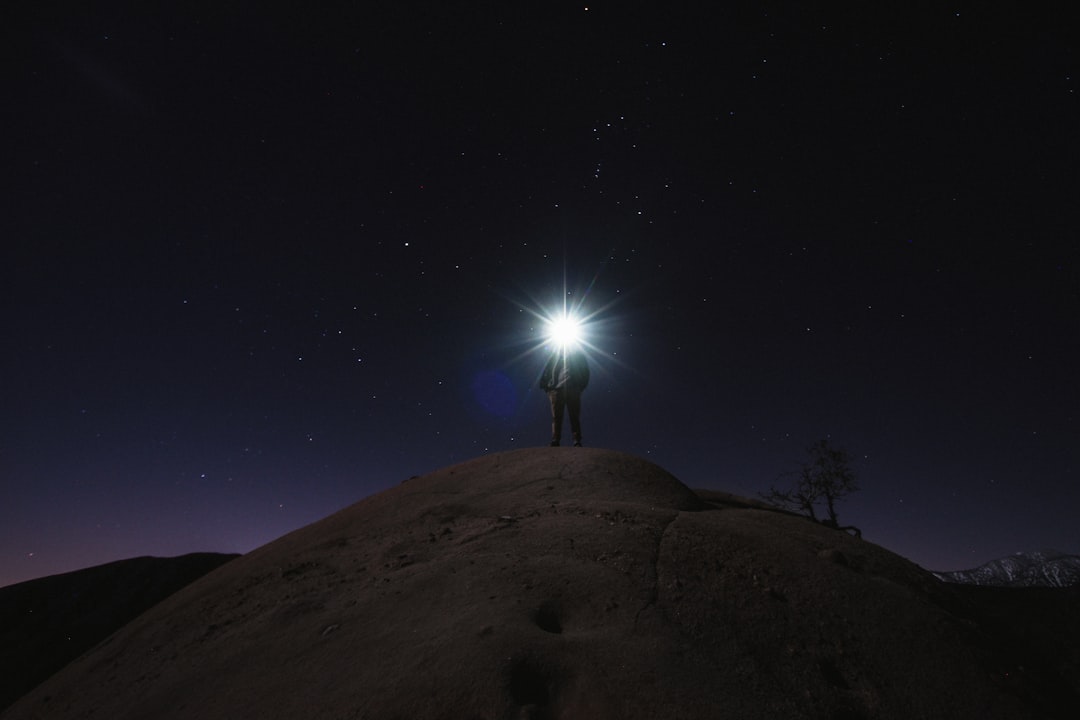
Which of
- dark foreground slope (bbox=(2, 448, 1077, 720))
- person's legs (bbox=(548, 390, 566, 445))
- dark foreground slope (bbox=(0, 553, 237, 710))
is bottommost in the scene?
dark foreground slope (bbox=(0, 553, 237, 710))

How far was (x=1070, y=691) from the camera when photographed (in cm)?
492

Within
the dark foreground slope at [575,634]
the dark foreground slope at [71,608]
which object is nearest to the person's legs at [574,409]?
the dark foreground slope at [575,634]

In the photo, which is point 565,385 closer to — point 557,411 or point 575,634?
point 557,411

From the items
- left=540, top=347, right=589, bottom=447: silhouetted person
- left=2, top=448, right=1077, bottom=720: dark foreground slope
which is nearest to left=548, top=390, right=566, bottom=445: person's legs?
left=540, top=347, right=589, bottom=447: silhouetted person

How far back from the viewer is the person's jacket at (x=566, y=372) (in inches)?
534

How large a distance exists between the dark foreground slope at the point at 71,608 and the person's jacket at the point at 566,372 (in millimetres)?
34427

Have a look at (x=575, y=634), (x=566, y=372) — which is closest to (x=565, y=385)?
(x=566, y=372)

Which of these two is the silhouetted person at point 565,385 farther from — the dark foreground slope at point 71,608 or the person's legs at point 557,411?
the dark foreground slope at point 71,608

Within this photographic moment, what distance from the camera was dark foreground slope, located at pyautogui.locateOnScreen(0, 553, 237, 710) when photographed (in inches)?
1271

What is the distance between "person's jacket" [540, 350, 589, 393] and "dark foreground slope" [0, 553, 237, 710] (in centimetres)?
3443

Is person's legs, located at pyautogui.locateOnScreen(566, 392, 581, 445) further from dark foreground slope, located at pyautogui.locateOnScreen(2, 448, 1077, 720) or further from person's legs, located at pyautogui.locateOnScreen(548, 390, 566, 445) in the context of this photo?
dark foreground slope, located at pyautogui.locateOnScreen(2, 448, 1077, 720)

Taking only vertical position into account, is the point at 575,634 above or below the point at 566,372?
below

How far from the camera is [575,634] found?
13.2 ft

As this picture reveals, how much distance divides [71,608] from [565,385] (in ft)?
156
